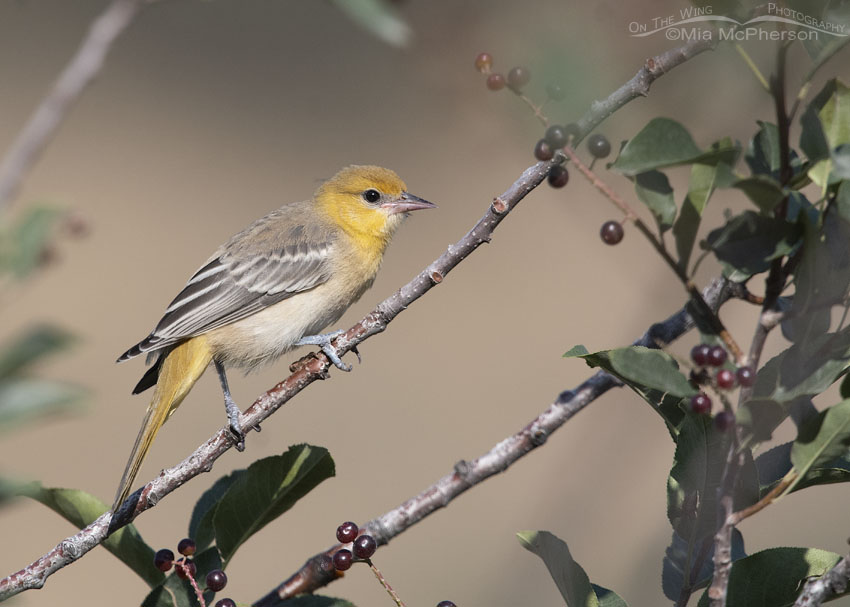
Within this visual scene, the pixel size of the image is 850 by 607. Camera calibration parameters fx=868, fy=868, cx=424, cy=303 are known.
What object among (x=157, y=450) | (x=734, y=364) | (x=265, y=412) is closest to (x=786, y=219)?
(x=734, y=364)

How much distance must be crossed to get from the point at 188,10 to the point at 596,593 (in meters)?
11.9

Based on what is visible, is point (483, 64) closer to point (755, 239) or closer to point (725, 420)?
point (755, 239)

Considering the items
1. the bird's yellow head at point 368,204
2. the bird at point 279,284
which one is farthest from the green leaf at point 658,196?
the bird's yellow head at point 368,204

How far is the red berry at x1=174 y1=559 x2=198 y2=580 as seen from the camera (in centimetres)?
166

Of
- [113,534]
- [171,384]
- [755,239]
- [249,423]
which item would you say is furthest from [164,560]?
[171,384]

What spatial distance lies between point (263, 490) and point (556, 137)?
1.01 meters

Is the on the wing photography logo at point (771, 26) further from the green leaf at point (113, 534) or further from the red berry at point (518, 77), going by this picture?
the green leaf at point (113, 534)

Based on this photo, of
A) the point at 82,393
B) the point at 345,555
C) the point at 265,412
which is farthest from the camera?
the point at 265,412

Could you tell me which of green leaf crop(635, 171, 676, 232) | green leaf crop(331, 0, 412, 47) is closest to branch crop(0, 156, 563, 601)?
green leaf crop(635, 171, 676, 232)

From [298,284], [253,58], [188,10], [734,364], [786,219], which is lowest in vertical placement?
[734,364]

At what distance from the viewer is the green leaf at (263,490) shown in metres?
1.83

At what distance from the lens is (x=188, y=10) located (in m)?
12.1

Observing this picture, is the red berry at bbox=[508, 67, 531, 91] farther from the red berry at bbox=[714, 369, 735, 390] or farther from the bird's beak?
the bird's beak

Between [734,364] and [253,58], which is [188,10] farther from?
[734,364]
